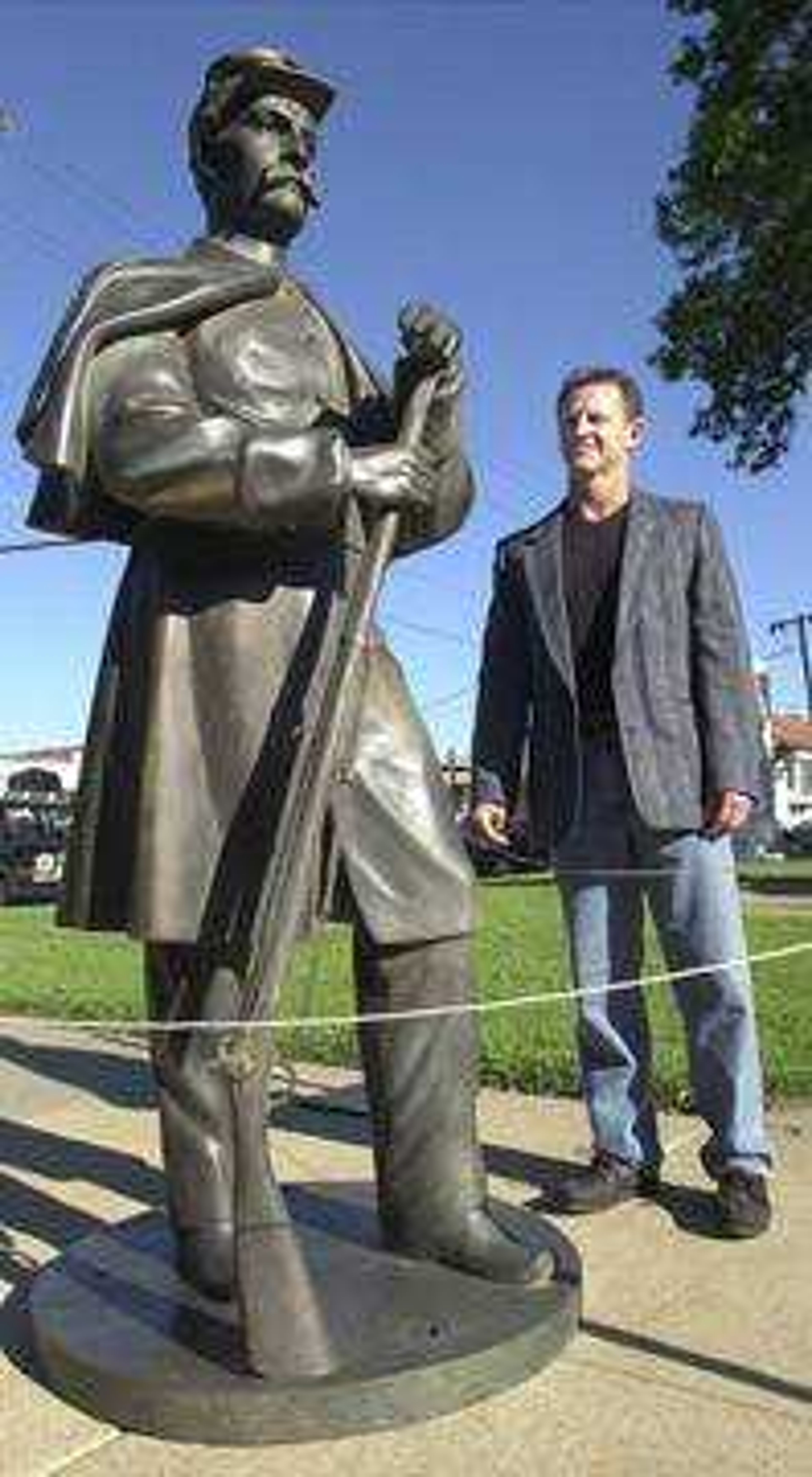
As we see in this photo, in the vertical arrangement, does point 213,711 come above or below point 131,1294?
above

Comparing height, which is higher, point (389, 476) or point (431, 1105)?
point (389, 476)

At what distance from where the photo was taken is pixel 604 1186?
456cm

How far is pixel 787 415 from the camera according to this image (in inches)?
935

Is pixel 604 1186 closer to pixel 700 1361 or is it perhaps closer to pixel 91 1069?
pixel 700 1361

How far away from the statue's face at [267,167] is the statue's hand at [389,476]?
521 mm

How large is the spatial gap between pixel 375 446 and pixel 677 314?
20886 mm

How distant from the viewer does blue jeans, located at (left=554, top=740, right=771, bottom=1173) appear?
4.46 m

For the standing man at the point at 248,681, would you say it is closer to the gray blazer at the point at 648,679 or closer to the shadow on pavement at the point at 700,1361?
the shadow on pavement at the point at 700,1361

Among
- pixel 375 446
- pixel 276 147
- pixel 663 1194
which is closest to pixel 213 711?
pixel 375 446

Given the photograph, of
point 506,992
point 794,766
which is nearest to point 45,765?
point 506,992

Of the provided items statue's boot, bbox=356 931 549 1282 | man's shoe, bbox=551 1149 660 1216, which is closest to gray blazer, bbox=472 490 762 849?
man's shoe, bbox=551 1149 660 1216

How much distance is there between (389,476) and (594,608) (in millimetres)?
1255

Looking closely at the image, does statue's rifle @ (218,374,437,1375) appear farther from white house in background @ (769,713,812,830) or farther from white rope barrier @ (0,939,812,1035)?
white house in background @ (769,713,812,830)

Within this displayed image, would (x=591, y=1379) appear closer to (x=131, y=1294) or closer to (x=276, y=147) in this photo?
(x=131, y=1294)
